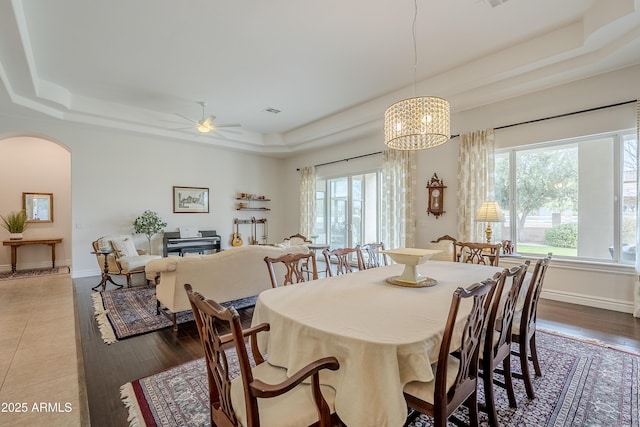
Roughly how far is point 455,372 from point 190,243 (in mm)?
6425

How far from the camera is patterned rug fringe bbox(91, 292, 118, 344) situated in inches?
119

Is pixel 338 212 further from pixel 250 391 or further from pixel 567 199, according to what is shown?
pixel 250 391

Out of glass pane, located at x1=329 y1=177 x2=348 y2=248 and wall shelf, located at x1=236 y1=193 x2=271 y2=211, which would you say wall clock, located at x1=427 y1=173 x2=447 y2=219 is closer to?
Result: glass pane, located at x1=329 y1=177 x2=348 y2=248

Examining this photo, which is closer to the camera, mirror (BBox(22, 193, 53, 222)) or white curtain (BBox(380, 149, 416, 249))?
white curtain (BBox(380, 149, 416, 249))

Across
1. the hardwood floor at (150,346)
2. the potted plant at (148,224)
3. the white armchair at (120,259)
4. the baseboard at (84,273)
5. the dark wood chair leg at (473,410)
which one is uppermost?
the potted plant at (148,224)

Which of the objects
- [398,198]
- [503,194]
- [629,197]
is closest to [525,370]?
[629,197]

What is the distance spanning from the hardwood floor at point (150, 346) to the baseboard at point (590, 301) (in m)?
0.11

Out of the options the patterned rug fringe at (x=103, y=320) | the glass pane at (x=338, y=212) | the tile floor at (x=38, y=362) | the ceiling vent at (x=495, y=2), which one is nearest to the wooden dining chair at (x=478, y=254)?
the ceiling vent at (x=495, y=2)

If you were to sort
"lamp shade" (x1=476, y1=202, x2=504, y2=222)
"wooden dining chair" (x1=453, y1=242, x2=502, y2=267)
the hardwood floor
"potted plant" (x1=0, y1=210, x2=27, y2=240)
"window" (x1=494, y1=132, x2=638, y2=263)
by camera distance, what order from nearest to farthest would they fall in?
the hardwood floor, "wooden dining chair" (x1=453, y1=242, x2=502, y2=267), "window" (x1=494, y1=132, x2=638, y2=263), "lamp shade" (x1=476, y1=202, x2=504, y2=222), "potted plant" (x1=0, y1=210, x2=27, y2=240)

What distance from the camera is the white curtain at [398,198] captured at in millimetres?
5695

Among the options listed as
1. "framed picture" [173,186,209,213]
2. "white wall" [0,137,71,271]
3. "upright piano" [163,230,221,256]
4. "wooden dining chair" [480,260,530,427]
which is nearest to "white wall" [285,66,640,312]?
"wooden dining chair" [480,260,530,427]

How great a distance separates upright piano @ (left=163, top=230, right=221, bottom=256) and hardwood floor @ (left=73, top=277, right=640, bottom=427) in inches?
101

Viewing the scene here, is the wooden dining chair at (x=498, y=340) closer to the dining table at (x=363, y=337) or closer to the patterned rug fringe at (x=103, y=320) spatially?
the dining table at (x=363, y=337)

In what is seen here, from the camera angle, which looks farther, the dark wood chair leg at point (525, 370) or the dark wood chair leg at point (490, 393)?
the dark wood chair leg at point (525, 370)
